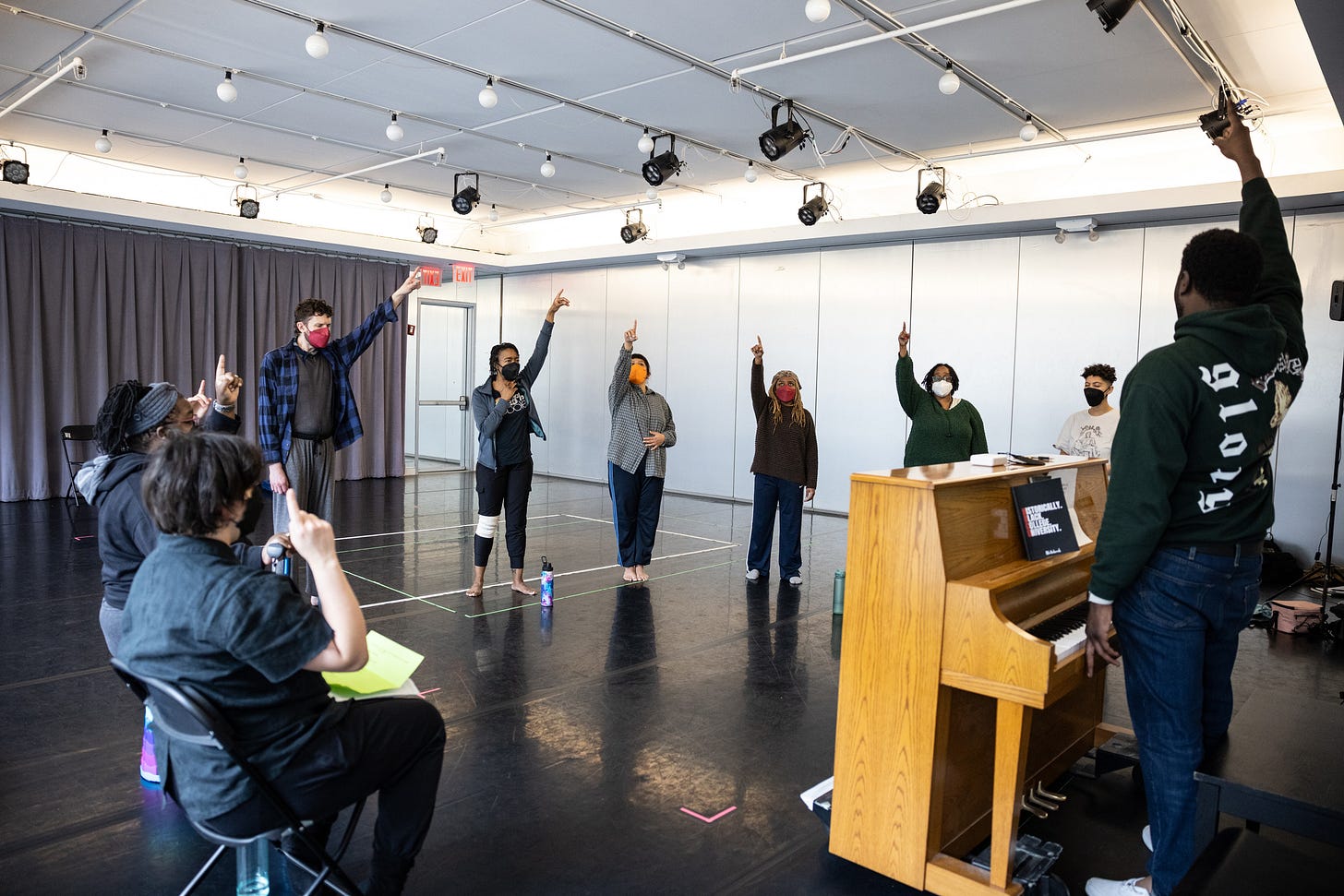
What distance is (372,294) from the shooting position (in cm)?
1198

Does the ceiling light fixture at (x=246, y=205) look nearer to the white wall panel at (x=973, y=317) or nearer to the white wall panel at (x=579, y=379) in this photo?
the white wall panel at (x=579, y=379)

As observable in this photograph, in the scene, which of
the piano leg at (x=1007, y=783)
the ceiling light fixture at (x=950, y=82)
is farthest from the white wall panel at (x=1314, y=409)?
the piano leg at (x=1007, y=783)

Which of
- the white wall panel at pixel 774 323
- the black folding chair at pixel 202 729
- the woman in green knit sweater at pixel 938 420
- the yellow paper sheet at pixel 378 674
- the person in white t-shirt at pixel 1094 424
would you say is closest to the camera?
the black folding chair at pixel 202 729

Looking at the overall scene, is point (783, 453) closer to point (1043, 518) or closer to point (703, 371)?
point (1043, 518)

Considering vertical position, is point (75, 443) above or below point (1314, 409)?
below

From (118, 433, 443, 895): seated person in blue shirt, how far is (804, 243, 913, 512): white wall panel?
7.90 m

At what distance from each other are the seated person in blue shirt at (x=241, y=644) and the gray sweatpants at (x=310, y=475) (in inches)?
104

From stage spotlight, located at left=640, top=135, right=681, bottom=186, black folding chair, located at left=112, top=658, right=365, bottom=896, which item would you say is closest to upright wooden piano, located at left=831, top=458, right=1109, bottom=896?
black folding chair, located at left=112, top=658, right=365, bottom=896

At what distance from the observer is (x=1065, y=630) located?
2.57m

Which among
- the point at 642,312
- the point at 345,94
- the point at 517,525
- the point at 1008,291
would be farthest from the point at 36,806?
the point at 642,312

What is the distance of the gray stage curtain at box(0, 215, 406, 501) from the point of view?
913 cm

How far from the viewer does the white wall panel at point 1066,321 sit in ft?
26.2

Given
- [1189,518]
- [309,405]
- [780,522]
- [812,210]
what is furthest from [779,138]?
[1189,518]

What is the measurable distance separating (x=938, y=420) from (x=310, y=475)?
3.80 metres
